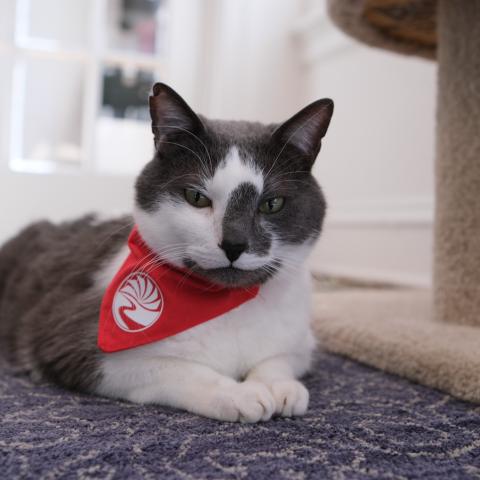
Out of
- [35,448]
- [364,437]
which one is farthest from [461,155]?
[35,448]

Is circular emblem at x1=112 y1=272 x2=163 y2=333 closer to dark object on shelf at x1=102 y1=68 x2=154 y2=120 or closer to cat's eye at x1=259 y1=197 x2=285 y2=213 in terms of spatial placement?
cat's eye at x1=259 y1=197 x2=285 y2=213

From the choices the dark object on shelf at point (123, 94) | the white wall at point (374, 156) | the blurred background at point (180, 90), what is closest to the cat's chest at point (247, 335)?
the white wall at point (374, 156)

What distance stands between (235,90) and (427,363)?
2278 mm

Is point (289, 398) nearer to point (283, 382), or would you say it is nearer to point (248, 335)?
point (283, 382)

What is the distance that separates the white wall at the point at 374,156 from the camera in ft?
8.28

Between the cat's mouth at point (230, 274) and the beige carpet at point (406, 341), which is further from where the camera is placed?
the beige carpet at point (406, 341)

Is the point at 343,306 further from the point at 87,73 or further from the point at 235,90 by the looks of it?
the point at 87,73

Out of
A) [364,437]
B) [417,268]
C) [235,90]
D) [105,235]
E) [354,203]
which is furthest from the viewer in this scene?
[235,90]

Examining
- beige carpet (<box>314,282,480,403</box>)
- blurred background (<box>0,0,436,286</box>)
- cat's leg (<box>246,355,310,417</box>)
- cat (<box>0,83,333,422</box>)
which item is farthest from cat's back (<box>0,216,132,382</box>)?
blurred background (<box>0,0,436,286</box>)

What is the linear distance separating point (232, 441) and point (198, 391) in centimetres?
12

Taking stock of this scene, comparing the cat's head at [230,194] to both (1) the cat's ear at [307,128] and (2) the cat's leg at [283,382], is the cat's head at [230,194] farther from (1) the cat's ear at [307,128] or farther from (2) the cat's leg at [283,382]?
(2) the cat's leg at [283,382]

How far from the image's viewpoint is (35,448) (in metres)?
0.80

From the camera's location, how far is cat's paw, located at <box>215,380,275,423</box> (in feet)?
2.95

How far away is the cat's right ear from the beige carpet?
0.65 metres
